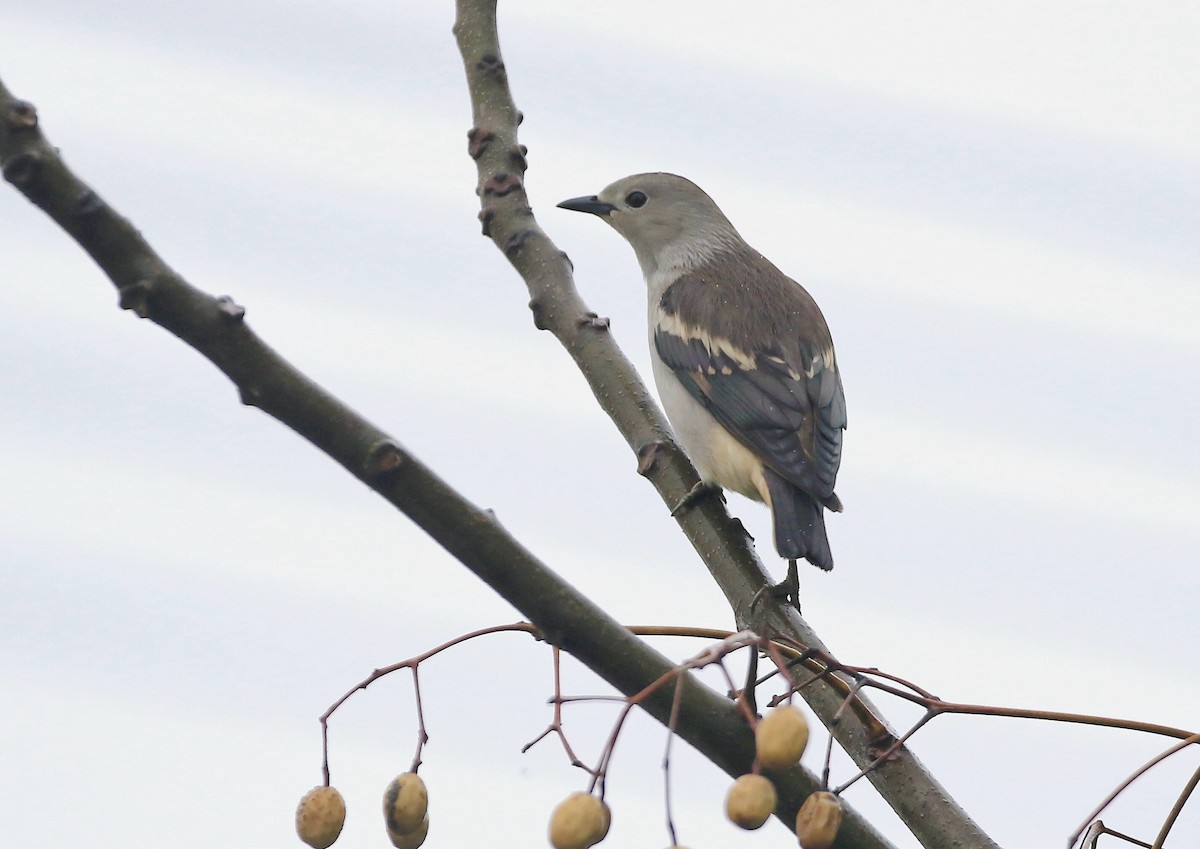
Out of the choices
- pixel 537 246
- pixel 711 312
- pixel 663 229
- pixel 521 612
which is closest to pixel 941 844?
pixel 521 612

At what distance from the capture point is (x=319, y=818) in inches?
77.5

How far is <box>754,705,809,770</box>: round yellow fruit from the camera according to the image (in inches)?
66.6

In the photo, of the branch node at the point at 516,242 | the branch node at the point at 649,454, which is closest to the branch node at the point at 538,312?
the branch node at the point at 516,242

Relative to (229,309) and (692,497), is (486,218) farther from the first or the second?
(229,309)

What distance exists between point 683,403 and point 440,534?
2873 mm

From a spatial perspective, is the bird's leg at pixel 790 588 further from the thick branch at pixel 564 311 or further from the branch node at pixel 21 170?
the branch node at pixel 21 170

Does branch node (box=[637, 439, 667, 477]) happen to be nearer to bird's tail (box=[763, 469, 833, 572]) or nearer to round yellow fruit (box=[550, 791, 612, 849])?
bird's tail (box=[763, 469, 833, 572])

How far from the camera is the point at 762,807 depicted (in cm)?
167

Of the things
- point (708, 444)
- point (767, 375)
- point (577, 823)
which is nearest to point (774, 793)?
point (577, 823)

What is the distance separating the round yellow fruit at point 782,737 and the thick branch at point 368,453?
0.13 m

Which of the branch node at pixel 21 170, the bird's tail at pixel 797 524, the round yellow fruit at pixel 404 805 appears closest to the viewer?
the branch node at pixel 21 170

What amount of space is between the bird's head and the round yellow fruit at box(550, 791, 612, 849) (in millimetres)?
3943

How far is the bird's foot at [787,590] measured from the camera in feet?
9.62

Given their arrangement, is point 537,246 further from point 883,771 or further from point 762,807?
point 762,807
